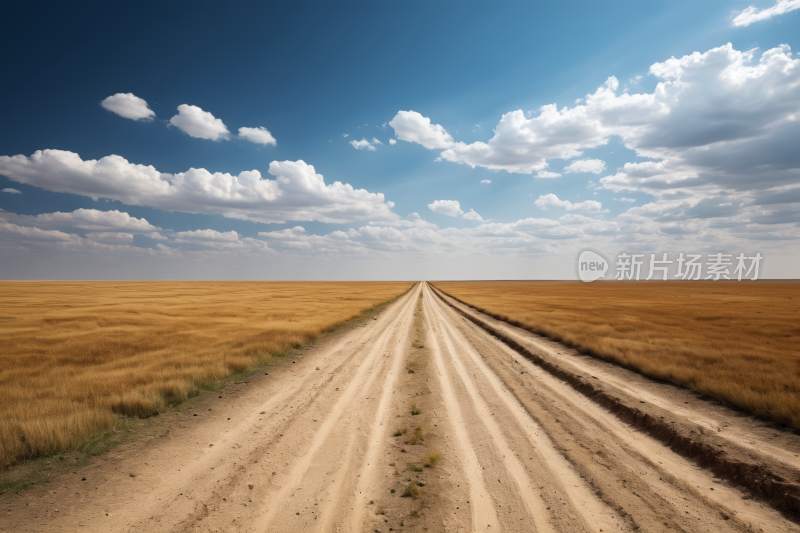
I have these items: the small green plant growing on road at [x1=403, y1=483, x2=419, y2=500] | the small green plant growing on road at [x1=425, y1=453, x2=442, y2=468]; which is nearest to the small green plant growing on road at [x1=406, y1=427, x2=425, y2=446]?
the small green plant growing on road at [x1=425, y1=453, x2=442, y2=468]

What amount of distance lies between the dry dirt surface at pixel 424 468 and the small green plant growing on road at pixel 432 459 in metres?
0.03

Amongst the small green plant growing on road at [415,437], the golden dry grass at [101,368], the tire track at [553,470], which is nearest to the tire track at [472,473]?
the tire track at [553,470]

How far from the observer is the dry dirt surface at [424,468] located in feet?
15.5

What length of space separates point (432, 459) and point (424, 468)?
250 mm

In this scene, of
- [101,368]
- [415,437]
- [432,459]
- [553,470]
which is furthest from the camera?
[101,368]

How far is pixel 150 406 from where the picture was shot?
30.0ft

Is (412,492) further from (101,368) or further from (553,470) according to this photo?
(101,368)

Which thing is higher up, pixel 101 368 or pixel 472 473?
pixel 472 473

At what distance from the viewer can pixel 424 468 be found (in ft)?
19.6

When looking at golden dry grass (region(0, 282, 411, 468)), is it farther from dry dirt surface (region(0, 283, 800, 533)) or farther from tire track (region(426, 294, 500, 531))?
tire track (region(426, 294, 500, 531))

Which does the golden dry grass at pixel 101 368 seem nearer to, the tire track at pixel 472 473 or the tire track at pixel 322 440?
the tire track at pixel 322 440

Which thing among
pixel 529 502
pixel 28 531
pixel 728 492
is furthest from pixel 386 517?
pixel 728 492

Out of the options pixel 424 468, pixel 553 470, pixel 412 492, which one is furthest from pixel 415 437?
pixel 553 470

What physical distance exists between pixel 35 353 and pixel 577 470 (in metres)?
23.3
